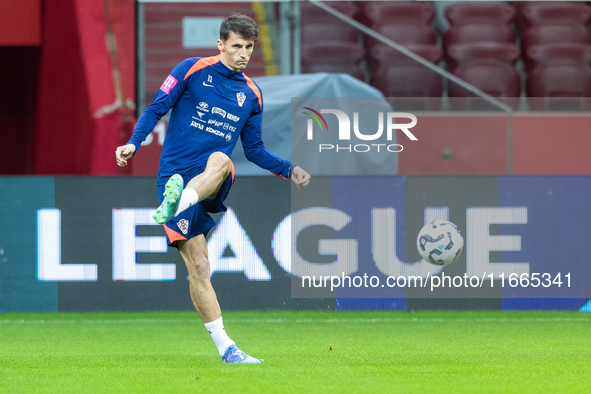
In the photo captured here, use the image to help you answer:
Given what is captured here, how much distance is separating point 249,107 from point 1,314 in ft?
13.6

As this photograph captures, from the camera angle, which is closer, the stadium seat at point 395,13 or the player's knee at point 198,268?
the player's knee at point 198,268

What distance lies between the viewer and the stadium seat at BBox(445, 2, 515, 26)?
12758 mm

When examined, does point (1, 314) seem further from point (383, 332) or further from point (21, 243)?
point (383, 332)

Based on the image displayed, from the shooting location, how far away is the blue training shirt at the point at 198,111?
4.56m

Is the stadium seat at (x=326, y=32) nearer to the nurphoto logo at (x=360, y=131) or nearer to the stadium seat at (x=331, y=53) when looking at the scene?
Result: the stadium seat at (x=331, y=53)

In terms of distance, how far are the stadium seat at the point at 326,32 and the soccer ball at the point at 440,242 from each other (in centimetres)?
314

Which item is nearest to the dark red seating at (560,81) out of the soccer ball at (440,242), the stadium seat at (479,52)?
the stadium seat at (479,52)

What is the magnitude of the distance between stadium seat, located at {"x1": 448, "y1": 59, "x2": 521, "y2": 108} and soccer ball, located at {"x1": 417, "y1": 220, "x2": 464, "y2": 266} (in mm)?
4303

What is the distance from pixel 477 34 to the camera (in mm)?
12570

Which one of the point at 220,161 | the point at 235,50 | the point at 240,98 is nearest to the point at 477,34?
the point at 240,98

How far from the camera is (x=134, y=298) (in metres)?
7.87

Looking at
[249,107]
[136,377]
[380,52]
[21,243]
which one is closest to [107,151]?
[21,243]

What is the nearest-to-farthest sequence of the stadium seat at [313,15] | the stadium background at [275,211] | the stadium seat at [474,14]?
the stadium background at [275,211], the stadium seat at [313,15], the stadium seat at [474,14]

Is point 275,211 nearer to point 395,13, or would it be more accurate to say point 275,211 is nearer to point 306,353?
point 306,353
